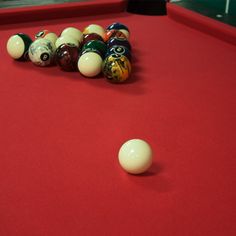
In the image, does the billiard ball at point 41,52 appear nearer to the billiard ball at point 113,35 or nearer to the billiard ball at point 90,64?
the billiard ball at point 90,64

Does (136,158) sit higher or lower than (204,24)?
lower

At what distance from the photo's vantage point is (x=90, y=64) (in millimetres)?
1768

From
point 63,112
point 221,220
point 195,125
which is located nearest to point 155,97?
point 195,125

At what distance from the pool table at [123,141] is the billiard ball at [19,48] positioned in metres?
0.04

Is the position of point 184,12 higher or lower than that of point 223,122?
higher

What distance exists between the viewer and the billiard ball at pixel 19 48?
1.96m

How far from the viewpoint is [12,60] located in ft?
6.66

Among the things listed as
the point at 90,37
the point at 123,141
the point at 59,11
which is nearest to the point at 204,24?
the point at 90,37

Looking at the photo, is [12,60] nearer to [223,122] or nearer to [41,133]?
[41,133]

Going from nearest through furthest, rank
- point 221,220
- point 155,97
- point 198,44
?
point 221,220
point 155,97
point 198,44

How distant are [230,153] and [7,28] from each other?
185 cm

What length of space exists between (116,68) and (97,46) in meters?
0.23

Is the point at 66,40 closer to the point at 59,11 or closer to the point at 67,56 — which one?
the point at 67,56

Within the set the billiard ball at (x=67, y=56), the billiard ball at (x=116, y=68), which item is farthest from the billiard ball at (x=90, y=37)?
the billiard ball at (x=116, y=68)
